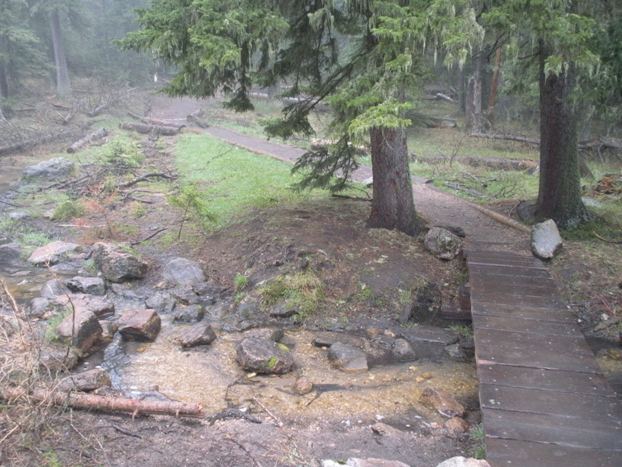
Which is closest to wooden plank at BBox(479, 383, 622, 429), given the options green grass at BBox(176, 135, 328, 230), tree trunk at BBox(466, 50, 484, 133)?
green grass at BBox(176, 135, 328, 230)

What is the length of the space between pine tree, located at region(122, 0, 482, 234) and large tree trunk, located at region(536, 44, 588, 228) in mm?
2966

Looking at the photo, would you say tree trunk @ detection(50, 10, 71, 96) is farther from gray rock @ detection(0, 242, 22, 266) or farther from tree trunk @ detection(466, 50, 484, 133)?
gray rock @ detection(0, 242, 22, 266)

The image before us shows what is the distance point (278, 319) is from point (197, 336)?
1.57m

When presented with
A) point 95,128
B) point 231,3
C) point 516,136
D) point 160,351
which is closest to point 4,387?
point 160,351

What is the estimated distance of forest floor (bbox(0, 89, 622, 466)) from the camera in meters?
5.70

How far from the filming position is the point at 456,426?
20.6ft

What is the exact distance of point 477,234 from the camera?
1175 centimetres

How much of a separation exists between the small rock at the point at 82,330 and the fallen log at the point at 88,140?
19.1 meters

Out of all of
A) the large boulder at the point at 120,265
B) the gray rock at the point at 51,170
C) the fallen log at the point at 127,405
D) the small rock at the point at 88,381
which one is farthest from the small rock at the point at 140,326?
the gray rock at the point at 51,170

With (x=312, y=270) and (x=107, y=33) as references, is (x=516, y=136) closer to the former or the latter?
(x=312, y=270)

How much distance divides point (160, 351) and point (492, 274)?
17.7 feet

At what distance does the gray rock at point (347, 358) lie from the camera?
7.74m

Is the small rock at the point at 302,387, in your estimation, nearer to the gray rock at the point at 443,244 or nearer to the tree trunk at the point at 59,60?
the gray rock at the point at 443,244

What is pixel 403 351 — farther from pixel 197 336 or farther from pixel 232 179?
pixel 232 179
